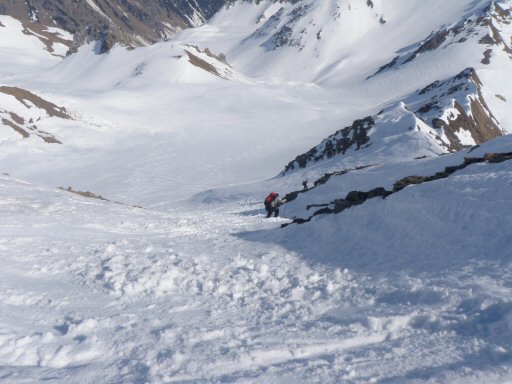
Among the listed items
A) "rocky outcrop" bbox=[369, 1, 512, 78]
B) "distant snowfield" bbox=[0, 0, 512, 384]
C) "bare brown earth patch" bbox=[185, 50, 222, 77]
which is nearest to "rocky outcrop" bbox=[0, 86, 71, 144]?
"bare brown earth patch" bbox=[185, 50, 222, 77]

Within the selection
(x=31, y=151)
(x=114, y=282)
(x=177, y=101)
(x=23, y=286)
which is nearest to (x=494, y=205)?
(x=114, y=282)

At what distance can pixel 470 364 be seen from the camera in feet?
15.6

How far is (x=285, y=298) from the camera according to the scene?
278 inches

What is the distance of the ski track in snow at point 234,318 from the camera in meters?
5.06

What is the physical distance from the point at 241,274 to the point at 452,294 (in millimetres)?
3423

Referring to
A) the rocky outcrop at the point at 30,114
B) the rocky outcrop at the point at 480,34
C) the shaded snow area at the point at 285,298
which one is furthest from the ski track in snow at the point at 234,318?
the rocky outcrop at the point at 480,34

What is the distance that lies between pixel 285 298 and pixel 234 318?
0.94 metres

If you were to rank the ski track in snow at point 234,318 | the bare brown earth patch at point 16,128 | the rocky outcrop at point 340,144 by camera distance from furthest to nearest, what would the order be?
the bare brown earth patch at point 16,128 → the rocky outcrop at point 340,144 → the ski track in snow at point 234,318

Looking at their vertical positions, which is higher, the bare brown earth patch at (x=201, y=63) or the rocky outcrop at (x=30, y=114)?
the bare brown earth patch at (x=201, y=63)

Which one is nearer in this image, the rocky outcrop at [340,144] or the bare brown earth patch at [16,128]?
the rocky outcrop at [340,144]

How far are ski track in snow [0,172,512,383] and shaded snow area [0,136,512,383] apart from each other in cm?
2

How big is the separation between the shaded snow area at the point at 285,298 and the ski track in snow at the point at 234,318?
0.07 ft

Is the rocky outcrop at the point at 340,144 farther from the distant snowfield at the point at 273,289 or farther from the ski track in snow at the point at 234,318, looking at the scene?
the ski track in snow at the point at 234,318

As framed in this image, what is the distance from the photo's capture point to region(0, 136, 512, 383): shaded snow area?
16.8ft
